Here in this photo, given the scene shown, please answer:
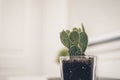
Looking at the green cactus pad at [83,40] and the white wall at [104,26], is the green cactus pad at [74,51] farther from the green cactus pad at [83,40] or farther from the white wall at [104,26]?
the white wall at [104,26]

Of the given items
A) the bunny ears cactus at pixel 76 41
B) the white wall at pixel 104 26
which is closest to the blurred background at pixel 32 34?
the white wall at pixel 104 26

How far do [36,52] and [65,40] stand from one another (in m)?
1.57

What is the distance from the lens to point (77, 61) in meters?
0.52

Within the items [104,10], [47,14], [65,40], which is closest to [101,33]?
[104,10]

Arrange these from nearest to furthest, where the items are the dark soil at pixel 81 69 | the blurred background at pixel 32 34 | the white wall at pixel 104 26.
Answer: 1. the dark soil at pixel 81 69
2. the white wall at pixel 104 26
3. the blurred background at pixel 32 34

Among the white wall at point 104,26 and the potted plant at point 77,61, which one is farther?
the white wall at point 104,26

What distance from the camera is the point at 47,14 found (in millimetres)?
2109

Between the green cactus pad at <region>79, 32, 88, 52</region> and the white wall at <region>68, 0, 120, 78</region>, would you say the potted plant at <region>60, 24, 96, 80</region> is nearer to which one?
the green cactus pad at <region>79, 32, 88, 52</region>

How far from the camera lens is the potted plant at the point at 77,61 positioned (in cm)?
52

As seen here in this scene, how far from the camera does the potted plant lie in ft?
1.70

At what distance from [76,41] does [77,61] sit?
51 millimetres

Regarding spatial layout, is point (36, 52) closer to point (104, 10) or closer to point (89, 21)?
point (89, 21)

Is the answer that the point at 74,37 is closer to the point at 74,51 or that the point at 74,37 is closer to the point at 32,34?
the point at 74,51

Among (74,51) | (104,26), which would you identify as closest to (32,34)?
(104,26)
